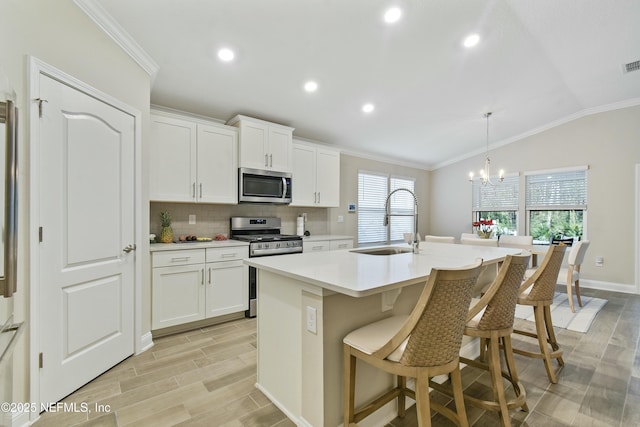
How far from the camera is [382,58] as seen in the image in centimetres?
296

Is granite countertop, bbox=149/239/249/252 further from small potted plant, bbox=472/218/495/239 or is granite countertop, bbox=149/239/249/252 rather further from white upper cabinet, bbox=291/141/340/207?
small potted plant, bbox=472/218/495/239

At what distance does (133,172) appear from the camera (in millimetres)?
2453

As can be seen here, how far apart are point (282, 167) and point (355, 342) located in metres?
2.91

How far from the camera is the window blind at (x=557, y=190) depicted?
5016 millimetres

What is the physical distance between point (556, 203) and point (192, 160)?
241 inches

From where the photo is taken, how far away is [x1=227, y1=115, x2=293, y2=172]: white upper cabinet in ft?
11.7

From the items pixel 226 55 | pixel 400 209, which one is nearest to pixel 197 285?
pixel 226 55

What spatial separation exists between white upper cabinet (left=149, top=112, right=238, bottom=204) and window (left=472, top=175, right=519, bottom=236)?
207 inches

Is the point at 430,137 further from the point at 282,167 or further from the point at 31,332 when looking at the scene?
the point at 31,332

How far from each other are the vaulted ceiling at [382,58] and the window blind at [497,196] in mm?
1574

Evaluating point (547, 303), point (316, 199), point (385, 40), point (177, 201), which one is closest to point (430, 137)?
point (316, 199)

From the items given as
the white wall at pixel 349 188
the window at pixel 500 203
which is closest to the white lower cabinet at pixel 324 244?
the white wall at pixel 349 188

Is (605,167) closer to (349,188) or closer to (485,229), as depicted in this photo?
(485,229)

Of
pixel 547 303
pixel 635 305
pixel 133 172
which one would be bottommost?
pixel 635 305
